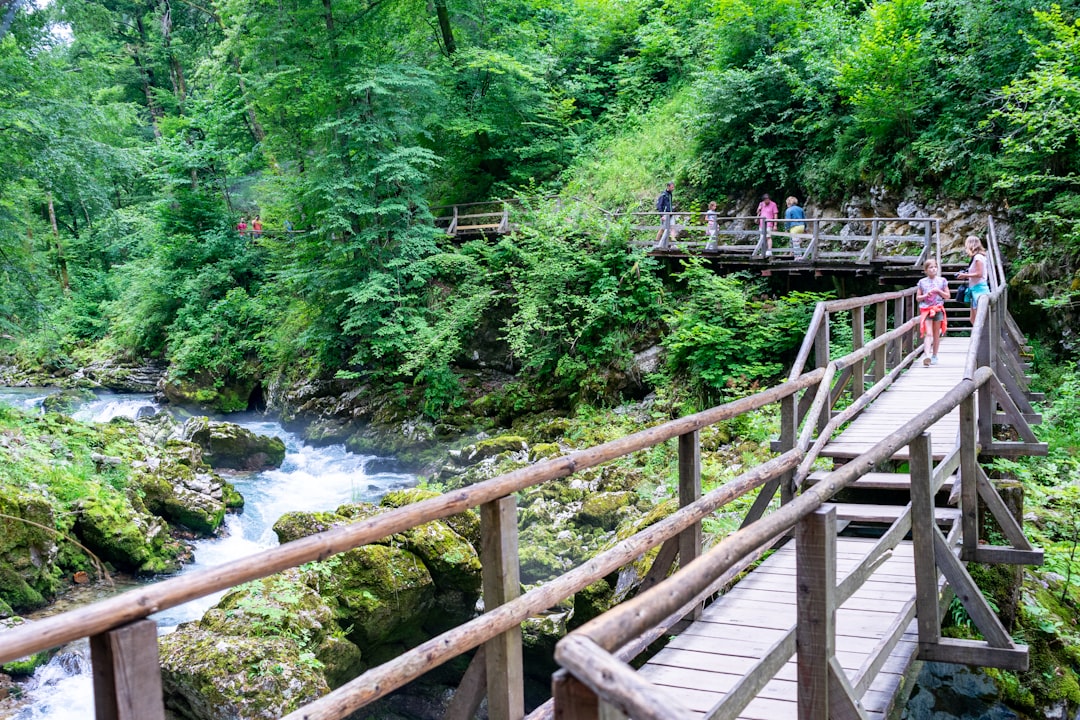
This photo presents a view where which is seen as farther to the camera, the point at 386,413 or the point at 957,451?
the point at 386,413

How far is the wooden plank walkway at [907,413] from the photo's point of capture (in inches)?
250

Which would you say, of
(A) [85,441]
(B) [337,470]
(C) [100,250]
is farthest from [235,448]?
(C) [100,250]

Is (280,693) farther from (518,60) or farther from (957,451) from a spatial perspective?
(518,60)

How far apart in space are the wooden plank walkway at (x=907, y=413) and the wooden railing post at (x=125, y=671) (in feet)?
16.2

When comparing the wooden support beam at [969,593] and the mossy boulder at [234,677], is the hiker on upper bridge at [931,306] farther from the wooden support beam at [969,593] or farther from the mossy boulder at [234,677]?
the mossy boulder at [234,677]

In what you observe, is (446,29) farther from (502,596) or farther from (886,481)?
(502,596)

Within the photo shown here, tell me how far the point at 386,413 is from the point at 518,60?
12.3 m

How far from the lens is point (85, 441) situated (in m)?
12.5

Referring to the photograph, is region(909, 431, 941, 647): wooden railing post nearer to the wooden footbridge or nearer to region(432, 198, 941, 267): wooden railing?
the wooden footbridge

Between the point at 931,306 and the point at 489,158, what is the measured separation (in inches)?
691

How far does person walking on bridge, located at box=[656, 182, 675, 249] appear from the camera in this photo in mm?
16875

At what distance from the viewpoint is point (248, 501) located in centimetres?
1352

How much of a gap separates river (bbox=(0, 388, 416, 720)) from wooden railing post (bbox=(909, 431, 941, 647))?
5.95 m

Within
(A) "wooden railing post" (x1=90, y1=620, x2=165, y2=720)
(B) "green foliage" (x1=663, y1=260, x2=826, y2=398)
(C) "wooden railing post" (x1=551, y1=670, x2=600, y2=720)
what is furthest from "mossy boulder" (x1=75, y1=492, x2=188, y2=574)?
(C) "wooden railing post" (x1=551, y1=670, x2=600, y2=720)
